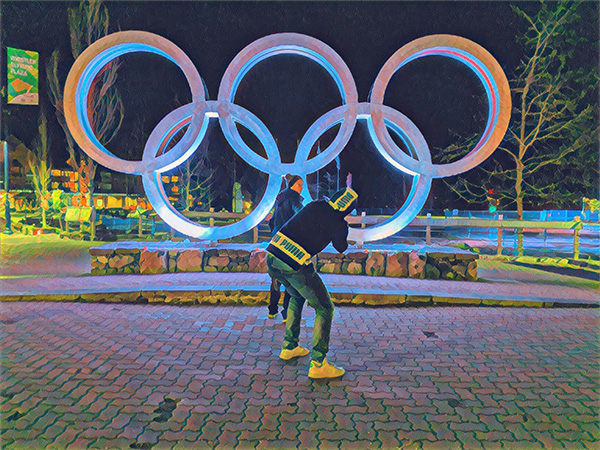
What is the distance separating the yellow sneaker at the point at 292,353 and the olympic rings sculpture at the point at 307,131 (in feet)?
13.7

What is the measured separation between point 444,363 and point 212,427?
268 centimetres

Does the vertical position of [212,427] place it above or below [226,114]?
below

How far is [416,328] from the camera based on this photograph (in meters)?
6.39

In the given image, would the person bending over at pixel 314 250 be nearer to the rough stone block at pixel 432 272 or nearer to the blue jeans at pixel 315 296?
the blue jeans at pixel 315 296

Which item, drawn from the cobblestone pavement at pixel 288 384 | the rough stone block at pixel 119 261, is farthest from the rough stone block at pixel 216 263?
the cobblestone pavement at pixel 288 384

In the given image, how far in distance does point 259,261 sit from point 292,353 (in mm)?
4706

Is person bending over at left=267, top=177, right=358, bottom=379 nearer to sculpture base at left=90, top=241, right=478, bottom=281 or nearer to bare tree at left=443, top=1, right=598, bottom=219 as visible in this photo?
sculpture base at left=90, top=241, right=478, bottom=281

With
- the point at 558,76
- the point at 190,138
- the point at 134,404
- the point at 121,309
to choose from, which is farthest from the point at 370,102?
the point at 558,76

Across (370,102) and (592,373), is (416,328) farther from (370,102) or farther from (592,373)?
(370,102)

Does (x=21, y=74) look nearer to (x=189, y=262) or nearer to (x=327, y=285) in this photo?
(x=189, y=262)

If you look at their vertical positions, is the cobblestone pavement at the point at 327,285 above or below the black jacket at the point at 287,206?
below

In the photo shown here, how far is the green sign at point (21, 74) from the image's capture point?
14430 millimetres

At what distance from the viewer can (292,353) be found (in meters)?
5.17

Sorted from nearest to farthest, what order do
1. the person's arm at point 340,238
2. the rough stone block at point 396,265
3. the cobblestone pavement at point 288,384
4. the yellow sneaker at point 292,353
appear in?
the cobblestone pavement at point 288,384, the person's arm at point 340,238, the yellow sneaker at point 292,353, the rough stone block at point 396,265
